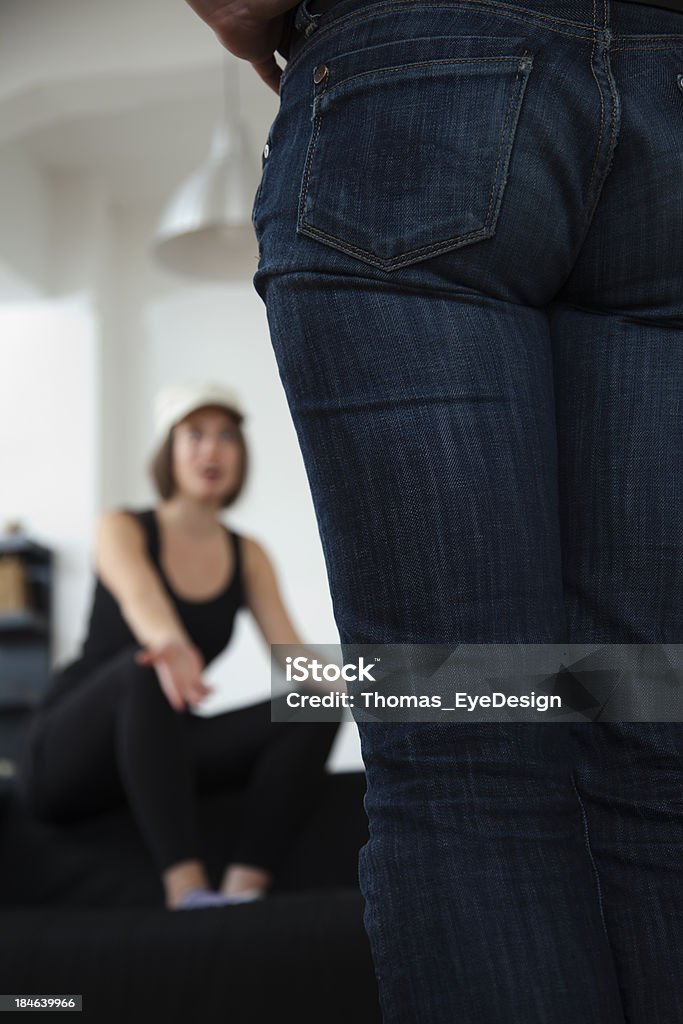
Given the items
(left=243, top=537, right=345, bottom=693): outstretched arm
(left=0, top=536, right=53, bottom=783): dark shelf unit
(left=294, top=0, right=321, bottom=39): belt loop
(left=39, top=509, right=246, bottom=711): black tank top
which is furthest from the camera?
(left=0, top=536, right=53, bottom=783): dark shelf unit

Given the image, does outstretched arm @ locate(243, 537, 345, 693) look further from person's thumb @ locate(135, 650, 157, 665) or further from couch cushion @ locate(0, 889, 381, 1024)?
couch cushion @ locate(0, 889, 381, 1024)

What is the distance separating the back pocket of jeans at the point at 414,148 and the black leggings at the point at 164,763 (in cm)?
137

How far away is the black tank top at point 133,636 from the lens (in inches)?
92.7

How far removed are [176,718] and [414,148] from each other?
4.83ft

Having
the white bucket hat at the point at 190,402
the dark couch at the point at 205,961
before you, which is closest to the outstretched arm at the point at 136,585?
the white bucket hat at the point at 190,402

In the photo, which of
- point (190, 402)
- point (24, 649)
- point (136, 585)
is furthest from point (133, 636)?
point (24, 649)

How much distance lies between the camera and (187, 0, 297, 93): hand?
63 centimetres

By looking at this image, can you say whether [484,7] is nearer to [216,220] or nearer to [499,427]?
[499,427]

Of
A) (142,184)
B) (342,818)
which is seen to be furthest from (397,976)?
(142,184)

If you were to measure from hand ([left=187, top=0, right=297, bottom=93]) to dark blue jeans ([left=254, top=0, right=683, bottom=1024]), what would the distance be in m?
0.04

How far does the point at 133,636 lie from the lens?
2426 millimetres

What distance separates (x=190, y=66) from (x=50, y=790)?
118 inches

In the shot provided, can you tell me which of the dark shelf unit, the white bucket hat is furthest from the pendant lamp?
the dark shelf unit

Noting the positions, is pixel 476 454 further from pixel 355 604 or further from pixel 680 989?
pixel 680 989
